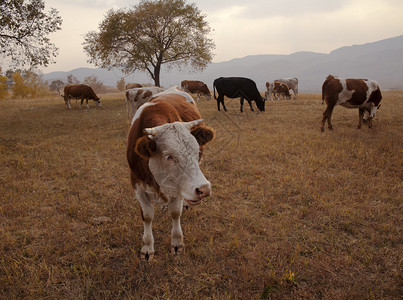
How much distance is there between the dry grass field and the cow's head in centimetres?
118

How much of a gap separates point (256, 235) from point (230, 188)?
5.00 ft

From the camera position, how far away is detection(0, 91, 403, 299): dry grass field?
8.46 feet

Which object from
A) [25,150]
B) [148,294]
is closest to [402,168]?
[148,294]

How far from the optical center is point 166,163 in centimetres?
234

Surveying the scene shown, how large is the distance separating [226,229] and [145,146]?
2036 millimetres

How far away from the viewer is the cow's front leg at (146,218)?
2957mm

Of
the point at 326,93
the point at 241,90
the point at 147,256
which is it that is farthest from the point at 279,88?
the point at 147,256

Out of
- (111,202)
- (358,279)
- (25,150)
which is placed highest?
(25,150)

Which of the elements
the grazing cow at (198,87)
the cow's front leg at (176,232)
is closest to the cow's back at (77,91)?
the grazing cow at (198,87)

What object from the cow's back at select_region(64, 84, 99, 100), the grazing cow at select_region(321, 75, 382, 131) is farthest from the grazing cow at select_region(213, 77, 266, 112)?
the cow's back at select_region(64, 84, 99, 100)

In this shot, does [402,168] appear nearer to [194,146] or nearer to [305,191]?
[305,191]

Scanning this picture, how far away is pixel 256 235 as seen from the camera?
134 inches

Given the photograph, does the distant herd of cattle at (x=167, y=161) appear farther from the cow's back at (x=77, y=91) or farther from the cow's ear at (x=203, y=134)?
the cow's back at (x=77, y=91)

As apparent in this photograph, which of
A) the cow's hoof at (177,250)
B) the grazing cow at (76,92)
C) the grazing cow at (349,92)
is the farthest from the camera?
the grazing cow at (76,92)
